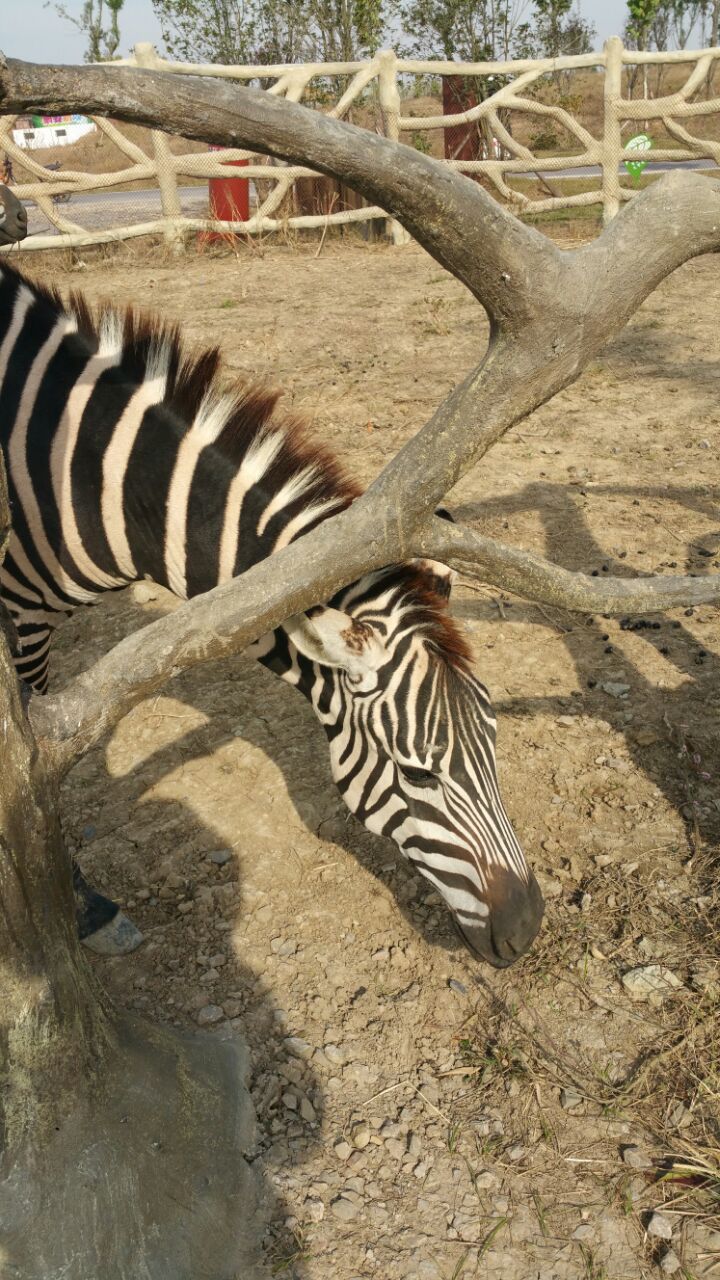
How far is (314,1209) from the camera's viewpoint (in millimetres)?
2586

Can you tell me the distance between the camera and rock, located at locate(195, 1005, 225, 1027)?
3.10 m

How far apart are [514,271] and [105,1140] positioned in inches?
93.6

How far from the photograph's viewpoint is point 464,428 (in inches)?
86.0

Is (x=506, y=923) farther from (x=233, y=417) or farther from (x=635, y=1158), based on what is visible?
(x=233, y=417)

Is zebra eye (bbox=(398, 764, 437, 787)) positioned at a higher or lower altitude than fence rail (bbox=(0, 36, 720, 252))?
lower

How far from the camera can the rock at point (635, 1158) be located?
2.62m

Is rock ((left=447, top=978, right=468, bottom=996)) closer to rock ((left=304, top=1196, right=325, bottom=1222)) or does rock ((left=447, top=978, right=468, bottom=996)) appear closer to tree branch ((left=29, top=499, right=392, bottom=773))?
rock ((left=304, top=1196, right=325, bottom=1222))

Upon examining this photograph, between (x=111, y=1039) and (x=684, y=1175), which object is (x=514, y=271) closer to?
(x=111, y=1039)

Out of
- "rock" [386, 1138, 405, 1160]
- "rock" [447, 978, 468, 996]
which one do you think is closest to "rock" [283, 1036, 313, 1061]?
"rock" [386, 1138, 405, 1160]

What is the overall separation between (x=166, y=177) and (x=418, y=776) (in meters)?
12.6

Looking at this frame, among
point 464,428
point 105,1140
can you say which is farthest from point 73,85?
point 105,1140

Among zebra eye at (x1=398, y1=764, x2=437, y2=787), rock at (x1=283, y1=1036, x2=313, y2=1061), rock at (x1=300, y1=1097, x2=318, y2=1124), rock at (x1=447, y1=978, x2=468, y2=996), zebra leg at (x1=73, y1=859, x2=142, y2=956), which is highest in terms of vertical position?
zebra eye at (x1=398, y1=764, x2=437, y2=787)

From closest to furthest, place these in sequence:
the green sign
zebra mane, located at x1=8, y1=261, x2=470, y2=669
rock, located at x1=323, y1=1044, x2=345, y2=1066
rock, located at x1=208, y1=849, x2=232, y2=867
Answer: zebra mane, located at x1=8, y1=261, x2=470, y2=669 → rock, located at x1=323, y1=1044, x2=345, y2=1066 → rock, located at x1=208, y1=849, x2=232, y2=867 → the green sign

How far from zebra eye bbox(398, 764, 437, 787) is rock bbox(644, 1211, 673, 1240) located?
133 centimetres
